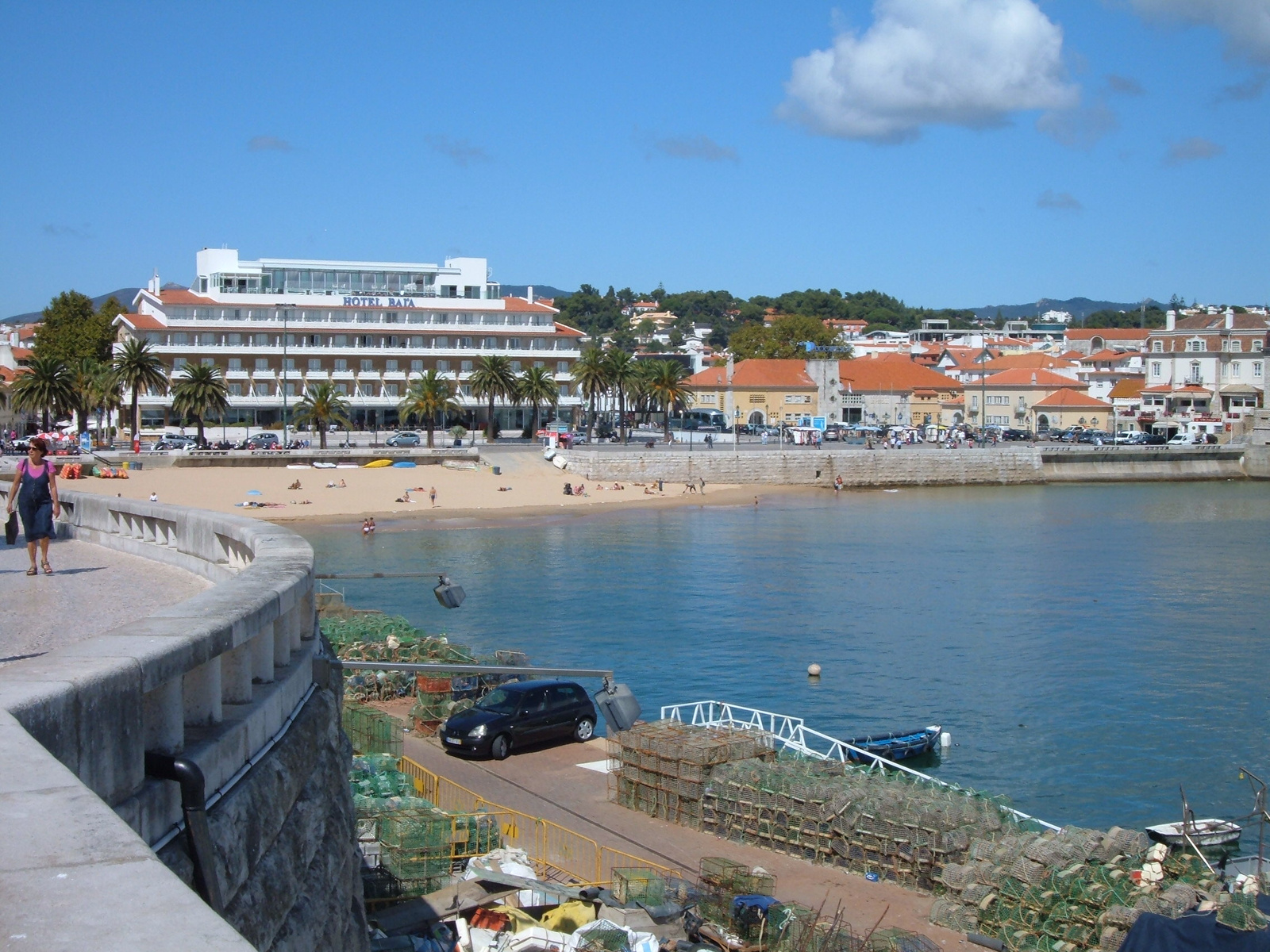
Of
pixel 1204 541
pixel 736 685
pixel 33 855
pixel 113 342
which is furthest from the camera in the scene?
pixel 113 342

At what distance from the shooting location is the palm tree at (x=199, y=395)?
3051 inches

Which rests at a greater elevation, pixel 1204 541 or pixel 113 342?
pixel 113 342

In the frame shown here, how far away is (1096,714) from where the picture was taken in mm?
27109

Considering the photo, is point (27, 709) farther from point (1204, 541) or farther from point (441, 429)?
point (441, 429)

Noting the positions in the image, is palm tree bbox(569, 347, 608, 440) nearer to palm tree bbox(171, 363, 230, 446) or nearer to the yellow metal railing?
palm tree bbox(171, 363, 230, 446)

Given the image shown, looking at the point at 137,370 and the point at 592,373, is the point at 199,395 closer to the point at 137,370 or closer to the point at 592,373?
the point at 137,370

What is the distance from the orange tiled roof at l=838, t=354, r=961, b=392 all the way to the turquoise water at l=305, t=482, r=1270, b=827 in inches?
1973

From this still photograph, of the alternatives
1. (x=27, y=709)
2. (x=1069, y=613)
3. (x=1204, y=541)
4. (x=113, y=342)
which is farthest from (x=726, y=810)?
(x=113, y=342)

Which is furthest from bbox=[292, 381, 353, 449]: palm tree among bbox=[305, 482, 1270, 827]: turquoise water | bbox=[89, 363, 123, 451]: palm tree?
bbox=[305, 482, 1270, 827]: turquoise water

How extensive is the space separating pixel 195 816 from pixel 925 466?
88.5m

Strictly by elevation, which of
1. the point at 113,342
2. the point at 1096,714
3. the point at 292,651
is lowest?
the point at 1096,714

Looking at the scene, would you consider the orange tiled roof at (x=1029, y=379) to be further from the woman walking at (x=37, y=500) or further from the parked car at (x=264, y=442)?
the woman walking at (x=37, y=500)

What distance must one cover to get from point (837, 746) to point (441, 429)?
71463mm

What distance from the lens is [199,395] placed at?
77.6m
